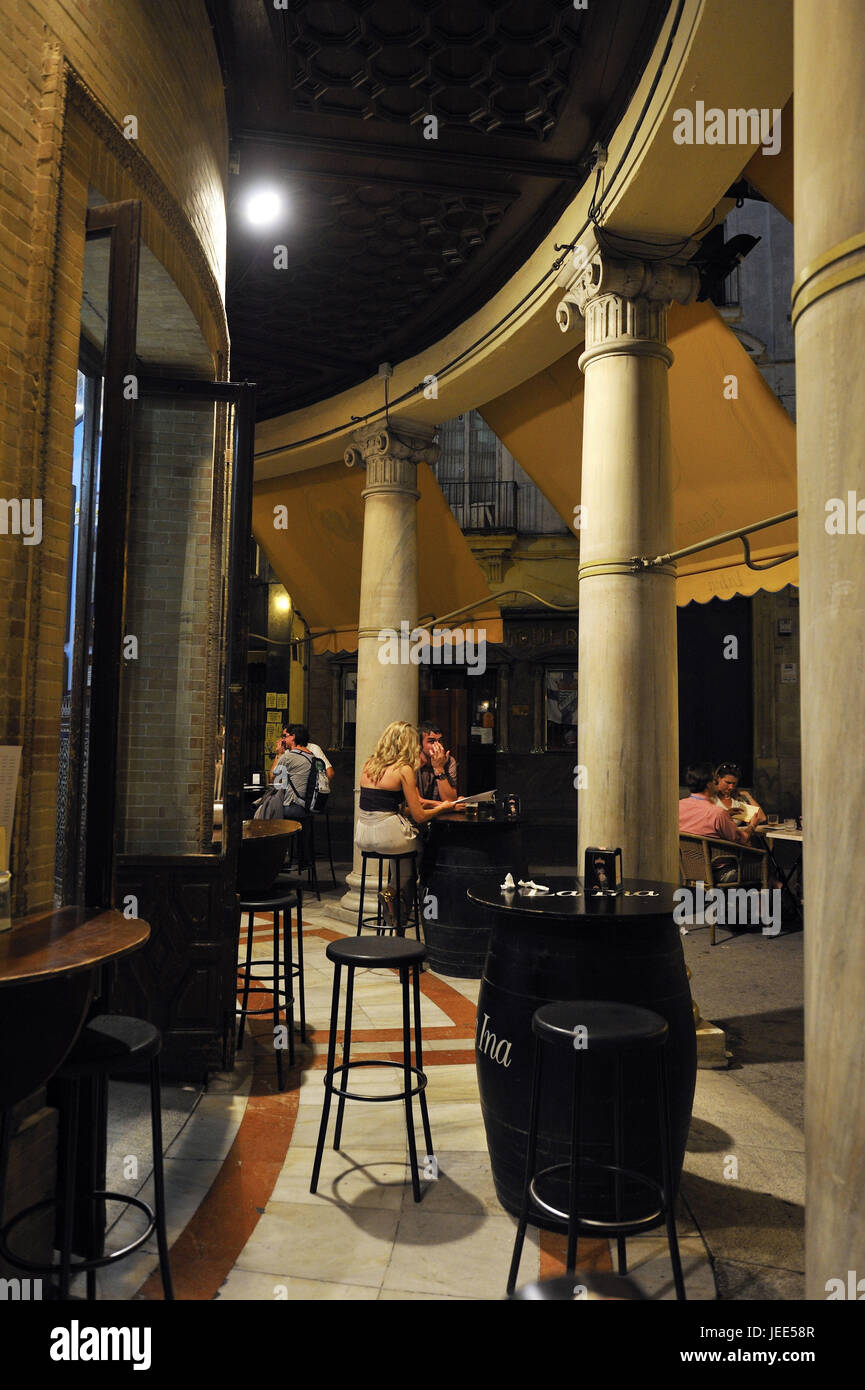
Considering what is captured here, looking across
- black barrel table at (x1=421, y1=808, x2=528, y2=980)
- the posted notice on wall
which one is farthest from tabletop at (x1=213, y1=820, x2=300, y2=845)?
the posted notice on wall

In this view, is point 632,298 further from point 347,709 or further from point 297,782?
point 347,709

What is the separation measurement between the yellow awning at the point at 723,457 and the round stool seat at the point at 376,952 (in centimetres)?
348

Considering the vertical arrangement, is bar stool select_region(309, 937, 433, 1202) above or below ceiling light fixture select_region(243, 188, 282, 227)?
below

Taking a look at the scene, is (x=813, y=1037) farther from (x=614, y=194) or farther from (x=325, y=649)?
(x=325, y=649)

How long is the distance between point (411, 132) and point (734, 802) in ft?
21.2

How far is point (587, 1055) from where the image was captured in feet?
9.78

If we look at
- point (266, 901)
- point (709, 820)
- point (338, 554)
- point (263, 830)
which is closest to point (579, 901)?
point (266, 901)

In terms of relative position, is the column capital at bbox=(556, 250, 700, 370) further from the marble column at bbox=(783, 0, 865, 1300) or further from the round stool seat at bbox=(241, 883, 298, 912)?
the round stool seat at bbox=(241, 883, 298, 912)

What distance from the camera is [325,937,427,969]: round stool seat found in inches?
132

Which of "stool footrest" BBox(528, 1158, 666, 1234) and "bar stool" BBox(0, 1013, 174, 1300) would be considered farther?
"stool footrest" BBox(528, 1158, 666, 1234)

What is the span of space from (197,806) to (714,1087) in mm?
2967

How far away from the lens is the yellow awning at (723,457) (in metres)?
6.04

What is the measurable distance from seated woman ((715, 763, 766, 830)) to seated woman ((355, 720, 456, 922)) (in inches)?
134

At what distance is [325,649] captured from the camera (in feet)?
36.5
